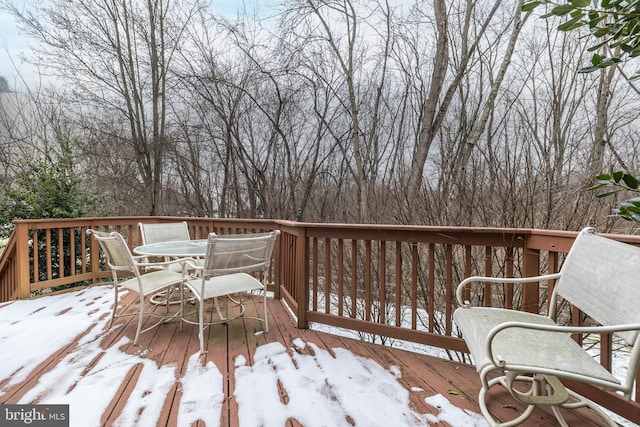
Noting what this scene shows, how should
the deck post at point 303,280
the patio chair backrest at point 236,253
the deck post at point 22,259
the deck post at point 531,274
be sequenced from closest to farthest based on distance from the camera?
the deck post at point 531,274
the patio chair backrest at point 236,253
the deck post at point 303,280
the deck post at point 22,259

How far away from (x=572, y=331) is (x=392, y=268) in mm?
3073

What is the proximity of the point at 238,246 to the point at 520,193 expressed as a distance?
8.79 feet

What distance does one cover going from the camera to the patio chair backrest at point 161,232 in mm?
3455

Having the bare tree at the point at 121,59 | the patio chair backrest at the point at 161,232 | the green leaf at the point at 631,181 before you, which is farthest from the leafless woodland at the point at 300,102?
the patio chair backrest at the point at 161,232

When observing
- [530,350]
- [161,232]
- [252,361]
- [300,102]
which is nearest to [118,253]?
[161,232]

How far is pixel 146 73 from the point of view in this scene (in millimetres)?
6262

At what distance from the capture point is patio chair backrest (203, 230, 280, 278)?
217 cm

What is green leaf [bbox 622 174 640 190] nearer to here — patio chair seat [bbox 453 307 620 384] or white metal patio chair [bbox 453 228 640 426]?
white metal patio chair [bbox 453 228 640 426]

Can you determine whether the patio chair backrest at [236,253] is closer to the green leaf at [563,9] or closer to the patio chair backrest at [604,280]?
the patio chair backrest at [604,280]

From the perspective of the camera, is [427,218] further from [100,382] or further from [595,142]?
[100,382]

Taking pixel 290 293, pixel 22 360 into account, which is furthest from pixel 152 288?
pixel 290 293

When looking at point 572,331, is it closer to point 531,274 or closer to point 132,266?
point 531,274

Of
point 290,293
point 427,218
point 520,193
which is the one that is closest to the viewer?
point 520,193

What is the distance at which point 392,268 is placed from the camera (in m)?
4.13
